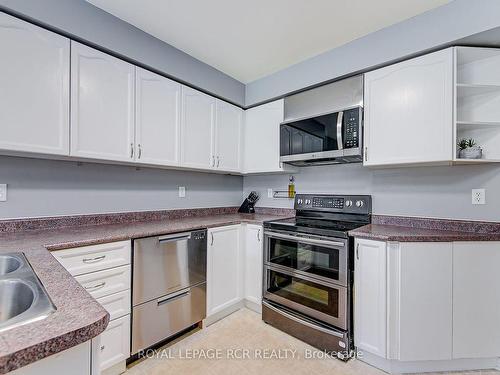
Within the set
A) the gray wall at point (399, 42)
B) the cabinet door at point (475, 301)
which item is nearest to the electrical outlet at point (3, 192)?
the gray wall at point (399, 42)

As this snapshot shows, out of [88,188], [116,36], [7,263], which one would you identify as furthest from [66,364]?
[116,36]

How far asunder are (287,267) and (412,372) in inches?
42.2

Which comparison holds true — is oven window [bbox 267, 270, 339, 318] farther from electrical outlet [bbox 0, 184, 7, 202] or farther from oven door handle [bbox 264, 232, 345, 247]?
electrical outlet [bbox 0, 184, 7, 202]

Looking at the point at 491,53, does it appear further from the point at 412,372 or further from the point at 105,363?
the point at 105,363

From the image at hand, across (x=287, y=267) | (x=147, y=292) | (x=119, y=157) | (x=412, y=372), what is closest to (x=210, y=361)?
(x=147, y=292)

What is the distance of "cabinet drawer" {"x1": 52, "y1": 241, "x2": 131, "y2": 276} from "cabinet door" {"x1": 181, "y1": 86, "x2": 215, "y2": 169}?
3.31 ft

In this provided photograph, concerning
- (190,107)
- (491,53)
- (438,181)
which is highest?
(491,53)

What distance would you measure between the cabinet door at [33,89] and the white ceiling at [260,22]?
1.56 feet

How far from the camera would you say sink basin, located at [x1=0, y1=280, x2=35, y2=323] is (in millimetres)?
773

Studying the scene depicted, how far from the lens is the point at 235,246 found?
2.43m

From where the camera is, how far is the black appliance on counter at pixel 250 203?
10.3 feet

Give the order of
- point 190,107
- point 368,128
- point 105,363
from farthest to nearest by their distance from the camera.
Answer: point 190,107 → point 368,128 → point 105,363

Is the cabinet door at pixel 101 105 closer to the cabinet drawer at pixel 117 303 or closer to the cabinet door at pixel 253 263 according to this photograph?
the cabinet drawer at pixel 117 303

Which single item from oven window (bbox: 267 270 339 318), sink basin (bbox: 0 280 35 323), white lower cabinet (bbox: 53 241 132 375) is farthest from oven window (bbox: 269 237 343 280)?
sink basin (bbox: 0 280 35 323)
